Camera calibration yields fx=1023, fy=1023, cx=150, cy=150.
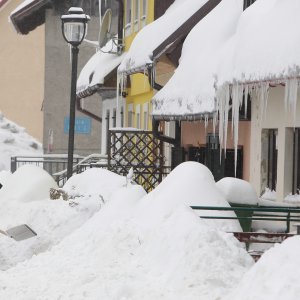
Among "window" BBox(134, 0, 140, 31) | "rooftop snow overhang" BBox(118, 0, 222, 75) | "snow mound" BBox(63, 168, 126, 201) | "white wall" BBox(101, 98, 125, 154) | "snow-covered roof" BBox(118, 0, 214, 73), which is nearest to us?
"snow mound" BBox(63, 168, 126, 201)

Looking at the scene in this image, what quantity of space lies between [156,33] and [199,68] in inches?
139

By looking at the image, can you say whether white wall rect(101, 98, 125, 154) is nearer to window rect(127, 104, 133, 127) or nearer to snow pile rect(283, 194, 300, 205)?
window rect(127, 104, 133, 127)

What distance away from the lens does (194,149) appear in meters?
19.2

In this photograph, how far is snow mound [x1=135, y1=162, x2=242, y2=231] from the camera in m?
10.3

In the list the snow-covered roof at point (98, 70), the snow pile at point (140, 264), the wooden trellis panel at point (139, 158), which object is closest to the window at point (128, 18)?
the snow-covered roof at point (98, 70)

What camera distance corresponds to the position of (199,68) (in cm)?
1527

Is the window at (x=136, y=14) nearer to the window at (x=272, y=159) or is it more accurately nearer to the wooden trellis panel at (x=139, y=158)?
the wooden trellis panel at (x=139, y=158)

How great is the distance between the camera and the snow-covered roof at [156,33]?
17.7 m

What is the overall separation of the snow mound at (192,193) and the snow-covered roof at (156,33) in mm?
6307

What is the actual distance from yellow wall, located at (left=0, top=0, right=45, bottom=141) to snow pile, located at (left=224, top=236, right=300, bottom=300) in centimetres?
3766

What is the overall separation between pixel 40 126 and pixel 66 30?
29576 mm

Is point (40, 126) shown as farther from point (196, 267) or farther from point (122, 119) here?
point (196, 267)

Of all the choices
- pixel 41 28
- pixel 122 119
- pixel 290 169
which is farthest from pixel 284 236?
pixel 41 28

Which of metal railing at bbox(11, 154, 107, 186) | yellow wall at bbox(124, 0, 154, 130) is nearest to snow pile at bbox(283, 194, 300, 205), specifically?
metal railing at bbox(11, 154, 107, 186)
